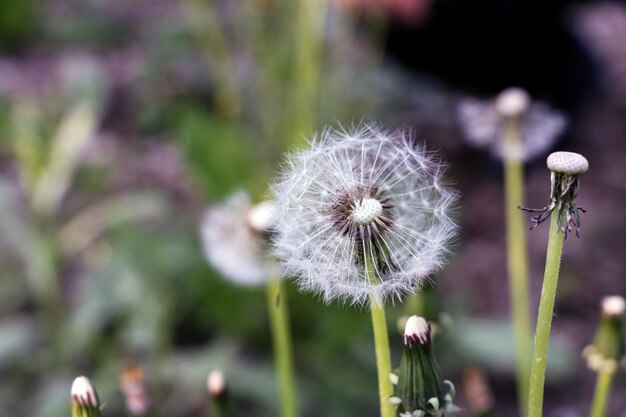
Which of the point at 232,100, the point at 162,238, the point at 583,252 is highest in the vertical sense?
the point at 232,100

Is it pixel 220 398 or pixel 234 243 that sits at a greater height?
pixel 234 243

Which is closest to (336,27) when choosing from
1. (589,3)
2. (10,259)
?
(589,3)

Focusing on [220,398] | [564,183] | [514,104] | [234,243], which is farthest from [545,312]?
[234,243]

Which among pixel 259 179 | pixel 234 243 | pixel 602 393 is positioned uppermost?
pixel 259 179

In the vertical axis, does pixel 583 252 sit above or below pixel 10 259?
below

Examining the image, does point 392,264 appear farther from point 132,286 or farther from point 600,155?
point 600,155

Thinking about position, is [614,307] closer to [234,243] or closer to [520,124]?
[520,124]

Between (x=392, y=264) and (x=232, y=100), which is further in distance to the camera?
(x=232, y=100)
